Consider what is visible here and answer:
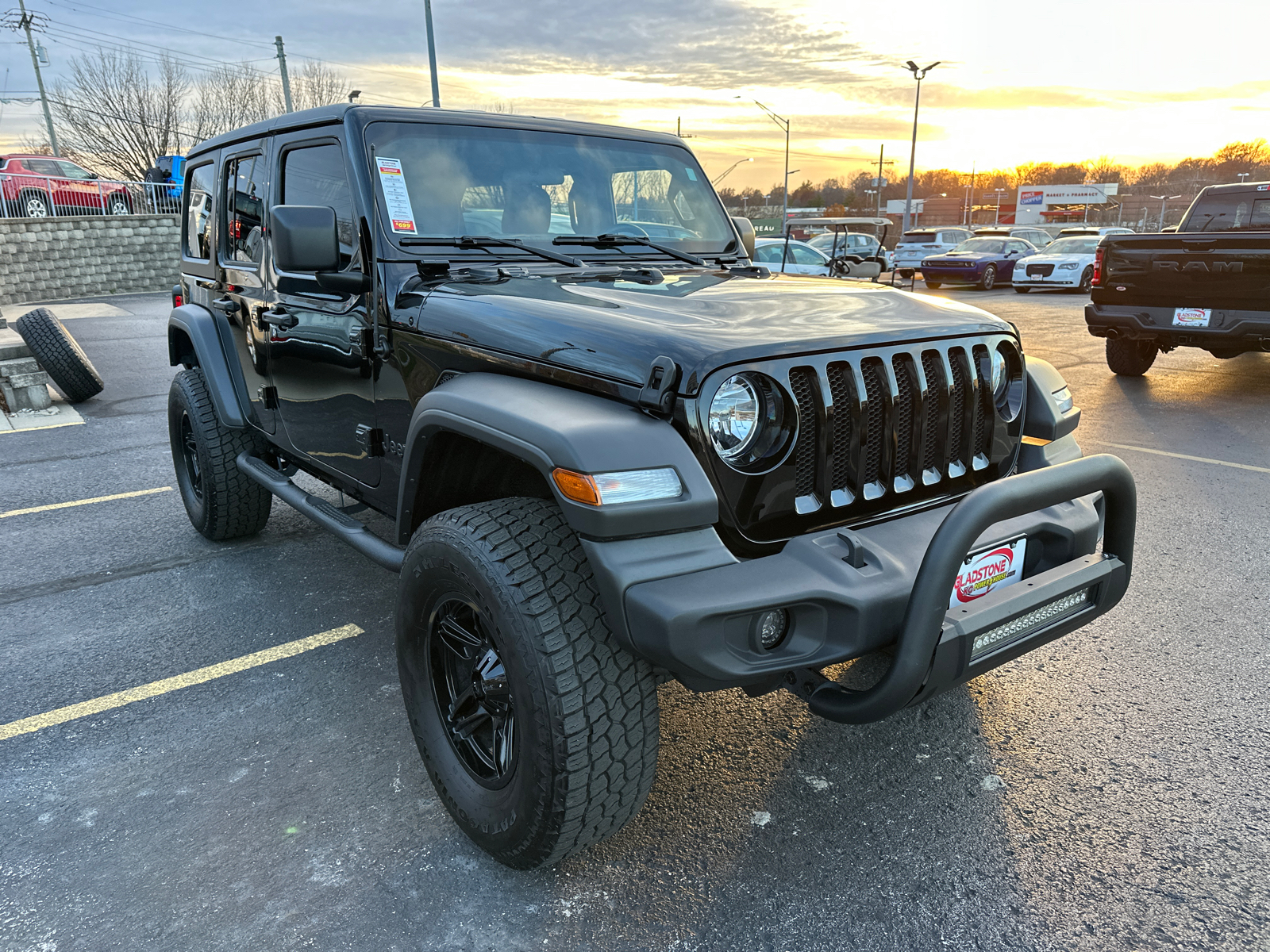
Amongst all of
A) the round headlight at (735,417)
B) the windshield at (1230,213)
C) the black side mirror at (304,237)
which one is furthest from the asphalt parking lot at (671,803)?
the windshield at (1230,213)

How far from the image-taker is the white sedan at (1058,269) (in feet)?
64.0

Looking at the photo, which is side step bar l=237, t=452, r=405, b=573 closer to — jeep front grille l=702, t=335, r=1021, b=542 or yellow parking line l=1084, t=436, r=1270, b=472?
jeep front grille l=702, t=335, r=1021, b=542

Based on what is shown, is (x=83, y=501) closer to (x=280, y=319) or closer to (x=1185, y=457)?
(x=280, y=319)

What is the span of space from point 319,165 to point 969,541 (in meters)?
2.68

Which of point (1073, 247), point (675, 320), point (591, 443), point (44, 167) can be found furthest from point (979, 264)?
point (44, 167)

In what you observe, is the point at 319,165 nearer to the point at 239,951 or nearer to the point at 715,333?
the point at 715,333

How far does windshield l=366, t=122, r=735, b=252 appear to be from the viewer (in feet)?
9.81

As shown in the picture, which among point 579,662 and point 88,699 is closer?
point 579,662

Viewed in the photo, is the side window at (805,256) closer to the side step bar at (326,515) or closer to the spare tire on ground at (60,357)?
the spare tire on ground at (60,357)

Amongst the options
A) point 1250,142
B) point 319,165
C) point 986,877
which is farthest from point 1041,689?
point 1250,142

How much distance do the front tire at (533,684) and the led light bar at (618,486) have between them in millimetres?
227

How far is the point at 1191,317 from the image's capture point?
25.0 feet

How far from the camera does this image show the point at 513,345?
238 cm

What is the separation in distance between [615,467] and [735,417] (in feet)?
1.20
